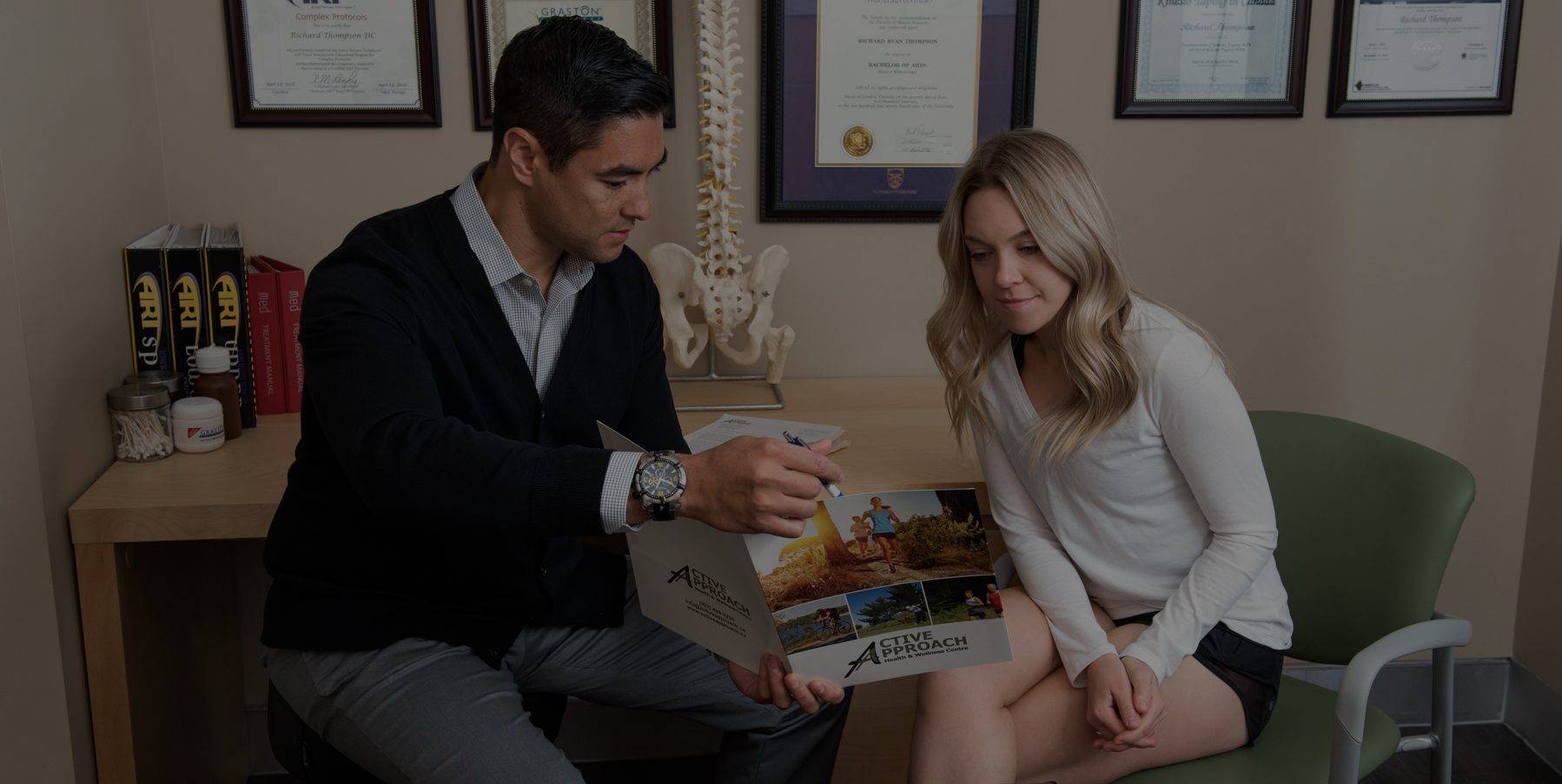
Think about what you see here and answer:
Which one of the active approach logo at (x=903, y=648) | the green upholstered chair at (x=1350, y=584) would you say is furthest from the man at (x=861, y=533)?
the green upholstered chair at (x=1350, y=584)

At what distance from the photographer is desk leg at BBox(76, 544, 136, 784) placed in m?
1.74

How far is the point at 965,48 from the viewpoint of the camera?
7.66ft

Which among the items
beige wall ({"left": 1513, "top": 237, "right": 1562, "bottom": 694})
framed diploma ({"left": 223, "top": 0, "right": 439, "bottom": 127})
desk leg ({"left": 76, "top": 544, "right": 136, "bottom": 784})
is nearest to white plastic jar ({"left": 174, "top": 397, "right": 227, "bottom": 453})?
desk leg ({"left": 76, "top": 544, "right": 136, "bottom": 784})

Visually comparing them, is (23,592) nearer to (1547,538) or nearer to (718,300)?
(718,300)

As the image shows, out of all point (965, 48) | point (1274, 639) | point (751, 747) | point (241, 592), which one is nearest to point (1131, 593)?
point (1274, 639)

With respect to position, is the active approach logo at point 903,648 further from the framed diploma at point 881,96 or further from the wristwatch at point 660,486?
the framed diploma at point 881,96

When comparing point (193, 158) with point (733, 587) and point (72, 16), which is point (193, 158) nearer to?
point (72, 16)

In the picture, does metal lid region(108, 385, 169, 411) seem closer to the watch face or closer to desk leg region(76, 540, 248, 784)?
desk leg region(76, 540, 248, 784)

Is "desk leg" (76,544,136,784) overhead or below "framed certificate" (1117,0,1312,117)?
below

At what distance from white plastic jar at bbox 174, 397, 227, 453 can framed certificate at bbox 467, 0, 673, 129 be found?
733mm

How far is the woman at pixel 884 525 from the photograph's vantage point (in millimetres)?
1272

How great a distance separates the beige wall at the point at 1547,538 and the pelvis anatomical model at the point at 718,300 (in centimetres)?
160

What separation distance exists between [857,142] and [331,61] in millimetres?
1004

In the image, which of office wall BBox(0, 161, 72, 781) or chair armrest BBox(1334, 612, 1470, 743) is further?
office wall BBox(0, 161, 72, 781)
